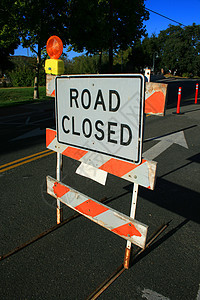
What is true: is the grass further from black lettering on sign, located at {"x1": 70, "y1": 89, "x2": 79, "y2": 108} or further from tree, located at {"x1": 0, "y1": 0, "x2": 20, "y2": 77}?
black lettering on sign, located at {"x1": 70, "y1": 89, "x2": 79, "y2": 108}

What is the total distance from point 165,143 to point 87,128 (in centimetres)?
528

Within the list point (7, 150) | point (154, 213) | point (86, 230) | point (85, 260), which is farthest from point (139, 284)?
point (7, 150)

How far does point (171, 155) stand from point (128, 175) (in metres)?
4.29

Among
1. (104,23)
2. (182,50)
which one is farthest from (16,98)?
(182,50)

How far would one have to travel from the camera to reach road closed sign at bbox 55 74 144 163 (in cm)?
219

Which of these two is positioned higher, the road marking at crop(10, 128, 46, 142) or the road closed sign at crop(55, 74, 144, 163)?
the road closed sign at crop(55, 74, 144, 163)

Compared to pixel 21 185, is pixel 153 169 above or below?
above

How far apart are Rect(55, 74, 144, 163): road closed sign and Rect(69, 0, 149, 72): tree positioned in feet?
53.7

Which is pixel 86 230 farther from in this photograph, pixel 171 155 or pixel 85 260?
pixel 171 155

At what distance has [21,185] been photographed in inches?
180

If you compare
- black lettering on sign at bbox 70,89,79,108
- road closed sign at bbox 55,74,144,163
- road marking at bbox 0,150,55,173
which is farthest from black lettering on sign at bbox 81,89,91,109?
road marking at bbox 0,150,55,173

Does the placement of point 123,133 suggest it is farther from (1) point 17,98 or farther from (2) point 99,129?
(1) point 17,98

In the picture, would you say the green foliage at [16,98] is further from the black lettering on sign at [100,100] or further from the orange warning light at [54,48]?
the black lettering on sign at [100,100]

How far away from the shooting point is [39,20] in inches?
606
